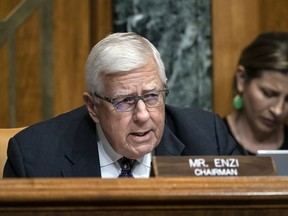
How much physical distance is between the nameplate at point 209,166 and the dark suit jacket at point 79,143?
2.23 feet

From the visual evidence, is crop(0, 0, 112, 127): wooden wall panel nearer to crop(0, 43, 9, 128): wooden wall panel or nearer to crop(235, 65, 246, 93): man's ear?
crop(0, 43, 9, 128): wooden wall panel

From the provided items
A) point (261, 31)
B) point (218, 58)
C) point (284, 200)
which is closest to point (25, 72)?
point (218, 58)

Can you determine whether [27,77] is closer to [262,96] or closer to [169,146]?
[262,96]

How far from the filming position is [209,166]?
5.31ft

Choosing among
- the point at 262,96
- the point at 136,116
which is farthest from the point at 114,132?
the point at 262,96

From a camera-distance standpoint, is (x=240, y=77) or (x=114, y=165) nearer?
(x=114, y=165)

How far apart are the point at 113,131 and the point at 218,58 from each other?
1515 mm

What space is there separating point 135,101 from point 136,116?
0.05 meters

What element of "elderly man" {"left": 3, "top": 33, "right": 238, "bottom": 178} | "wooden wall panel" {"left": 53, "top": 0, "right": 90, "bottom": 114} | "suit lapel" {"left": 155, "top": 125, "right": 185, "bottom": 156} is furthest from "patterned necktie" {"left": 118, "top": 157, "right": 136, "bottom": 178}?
"wooden wall panel" {"left": 53, "top": 0, "right": 90, "bottom": 114}

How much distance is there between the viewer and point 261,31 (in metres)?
3.75

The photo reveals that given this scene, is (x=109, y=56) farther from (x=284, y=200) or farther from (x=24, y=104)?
(x=24, y=104)

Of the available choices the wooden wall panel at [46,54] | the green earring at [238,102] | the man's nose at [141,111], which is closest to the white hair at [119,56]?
the man's nose at [141,111]

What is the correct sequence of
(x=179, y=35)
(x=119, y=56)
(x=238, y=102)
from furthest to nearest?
(x=179, y=35) → (x=238, y=102) → (x=119, y=56)

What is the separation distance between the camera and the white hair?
221cm
